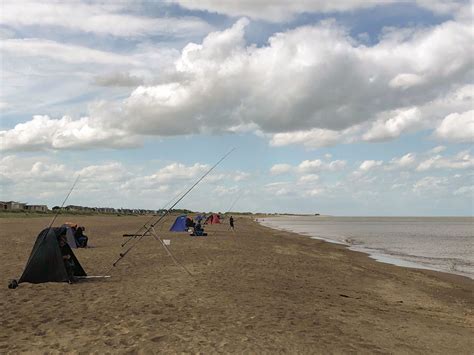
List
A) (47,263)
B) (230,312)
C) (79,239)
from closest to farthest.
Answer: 1. (230,312)
2. (47,263)
3. (79,239)

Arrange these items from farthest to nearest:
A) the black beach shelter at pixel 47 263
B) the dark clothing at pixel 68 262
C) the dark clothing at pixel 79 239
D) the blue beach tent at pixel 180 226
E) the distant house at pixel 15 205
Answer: the distant house at pixel 15 205
the blue beach tent at pixel 180 226
the dark clothing at pixel 79 239
the dark clothing at pixel 68 262
the black beach shelter at pixel 47 263

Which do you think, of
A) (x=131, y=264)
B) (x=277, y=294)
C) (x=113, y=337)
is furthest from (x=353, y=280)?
(x=113, y=337)

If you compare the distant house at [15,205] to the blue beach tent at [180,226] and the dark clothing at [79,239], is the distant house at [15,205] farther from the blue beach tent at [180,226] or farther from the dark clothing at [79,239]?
the dark clothing at [79,239]

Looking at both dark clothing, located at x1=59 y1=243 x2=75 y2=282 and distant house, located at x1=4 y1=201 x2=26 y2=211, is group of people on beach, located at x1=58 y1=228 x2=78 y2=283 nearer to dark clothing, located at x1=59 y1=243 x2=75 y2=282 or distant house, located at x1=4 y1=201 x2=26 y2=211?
dark clothing, located at x1=59 y1=243 x2=75 y2=282

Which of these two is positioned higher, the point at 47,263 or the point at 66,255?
the point at 66,255

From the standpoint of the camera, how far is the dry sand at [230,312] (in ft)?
25.1

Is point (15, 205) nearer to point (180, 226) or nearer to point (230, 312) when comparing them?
point (180, 226)

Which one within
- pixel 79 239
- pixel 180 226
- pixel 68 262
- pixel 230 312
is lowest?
pixel 230 312

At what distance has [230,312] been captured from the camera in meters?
9.68

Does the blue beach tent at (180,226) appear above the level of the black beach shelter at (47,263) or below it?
above

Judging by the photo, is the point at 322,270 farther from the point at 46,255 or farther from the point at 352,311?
the point at 46,255

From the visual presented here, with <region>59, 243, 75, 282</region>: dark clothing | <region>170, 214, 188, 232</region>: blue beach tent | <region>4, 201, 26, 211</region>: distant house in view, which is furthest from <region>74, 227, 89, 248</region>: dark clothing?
<region>4, 201, 26, 211</region>: distant house

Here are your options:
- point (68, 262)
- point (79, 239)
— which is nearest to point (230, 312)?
point (68, 262)

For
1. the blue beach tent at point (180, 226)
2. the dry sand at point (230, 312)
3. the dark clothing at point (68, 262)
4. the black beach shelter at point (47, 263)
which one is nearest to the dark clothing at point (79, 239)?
the dry sand at point (230, 312)
